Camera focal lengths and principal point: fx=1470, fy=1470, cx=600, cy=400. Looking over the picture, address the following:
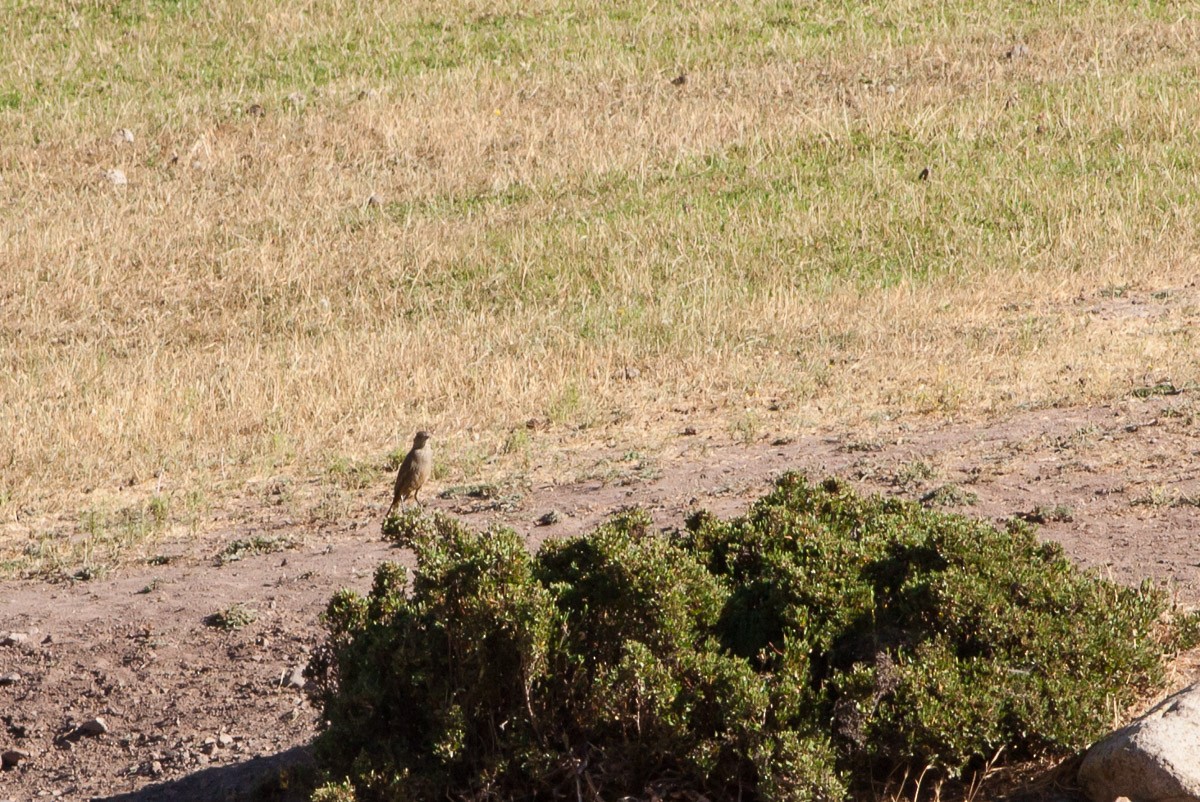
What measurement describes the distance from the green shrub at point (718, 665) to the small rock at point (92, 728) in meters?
1.62

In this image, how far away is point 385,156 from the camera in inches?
735

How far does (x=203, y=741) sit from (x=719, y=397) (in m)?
4.95

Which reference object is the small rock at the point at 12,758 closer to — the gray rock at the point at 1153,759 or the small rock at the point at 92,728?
the small rock at the point at 92,728

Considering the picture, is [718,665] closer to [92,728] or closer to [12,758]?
[92,728]

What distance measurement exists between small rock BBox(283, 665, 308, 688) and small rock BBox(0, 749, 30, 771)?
3.58ft

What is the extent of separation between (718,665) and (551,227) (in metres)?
11.5

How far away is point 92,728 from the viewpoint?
6.15m

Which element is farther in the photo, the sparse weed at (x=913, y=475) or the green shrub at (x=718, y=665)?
the sparse weed at (x=913, y=475)

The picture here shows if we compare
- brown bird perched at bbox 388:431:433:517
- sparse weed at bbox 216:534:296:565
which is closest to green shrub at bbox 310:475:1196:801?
sparse weed at bbox 216:534:296:565

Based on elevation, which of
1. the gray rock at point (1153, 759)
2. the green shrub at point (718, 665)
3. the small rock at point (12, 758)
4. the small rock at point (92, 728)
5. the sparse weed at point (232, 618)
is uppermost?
the green shrub at point (718, 665)

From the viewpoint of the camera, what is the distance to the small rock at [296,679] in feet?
20.3

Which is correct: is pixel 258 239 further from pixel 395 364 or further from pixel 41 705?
pixel 41 705

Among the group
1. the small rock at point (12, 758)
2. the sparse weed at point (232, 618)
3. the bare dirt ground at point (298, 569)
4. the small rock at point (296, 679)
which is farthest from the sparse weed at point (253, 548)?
the small rock at point (12, 758)

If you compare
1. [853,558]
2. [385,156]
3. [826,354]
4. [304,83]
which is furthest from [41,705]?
[304,83]
